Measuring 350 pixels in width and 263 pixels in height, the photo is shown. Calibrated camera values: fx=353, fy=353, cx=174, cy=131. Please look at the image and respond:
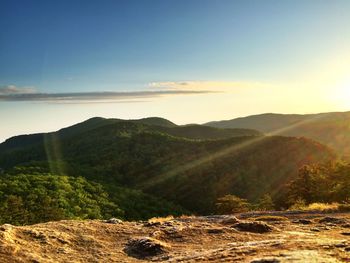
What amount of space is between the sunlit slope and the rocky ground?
203 feet

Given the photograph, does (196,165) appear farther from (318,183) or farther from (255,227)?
(255,227)

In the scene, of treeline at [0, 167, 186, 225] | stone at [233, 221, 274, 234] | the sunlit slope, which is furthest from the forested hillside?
stone at [233, 221, 274, 234]

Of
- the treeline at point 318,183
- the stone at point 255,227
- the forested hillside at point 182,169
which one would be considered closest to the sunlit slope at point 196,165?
the forested hillside at point 182,169

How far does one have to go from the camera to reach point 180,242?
599 inches

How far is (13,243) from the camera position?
42.5 feet

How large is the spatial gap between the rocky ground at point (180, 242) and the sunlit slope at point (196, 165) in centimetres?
6186

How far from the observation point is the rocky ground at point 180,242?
12.0 meters

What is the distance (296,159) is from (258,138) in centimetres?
2074

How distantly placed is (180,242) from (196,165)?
292ft

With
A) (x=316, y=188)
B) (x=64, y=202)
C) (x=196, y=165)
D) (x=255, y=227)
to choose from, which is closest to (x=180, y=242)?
(x=255, y=227)

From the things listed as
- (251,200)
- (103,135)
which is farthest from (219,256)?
(103,135)

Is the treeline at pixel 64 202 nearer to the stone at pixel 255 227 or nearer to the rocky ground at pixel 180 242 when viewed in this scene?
the rocky ground at pixel 180 242

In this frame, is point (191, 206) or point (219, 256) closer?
point (219, 256)

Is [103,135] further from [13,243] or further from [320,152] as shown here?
[13,243]
